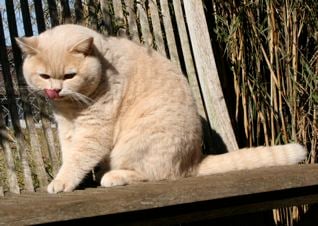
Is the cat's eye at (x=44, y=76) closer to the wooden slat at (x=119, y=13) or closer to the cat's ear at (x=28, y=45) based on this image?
the cat's ear at (x=28, y=45)

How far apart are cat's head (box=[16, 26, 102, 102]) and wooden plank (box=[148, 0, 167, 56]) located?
64 centimetres

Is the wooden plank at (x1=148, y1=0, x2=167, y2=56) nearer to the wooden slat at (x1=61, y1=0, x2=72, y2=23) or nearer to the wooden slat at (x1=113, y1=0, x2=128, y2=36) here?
the wooden slat at (x1=113, y1=0, x2=128, y2=36)

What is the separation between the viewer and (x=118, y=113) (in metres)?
2.67

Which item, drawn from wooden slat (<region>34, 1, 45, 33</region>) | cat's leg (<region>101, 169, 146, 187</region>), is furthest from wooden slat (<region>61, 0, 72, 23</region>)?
cat's leg (<region>101, 169, 146, 187</region>)

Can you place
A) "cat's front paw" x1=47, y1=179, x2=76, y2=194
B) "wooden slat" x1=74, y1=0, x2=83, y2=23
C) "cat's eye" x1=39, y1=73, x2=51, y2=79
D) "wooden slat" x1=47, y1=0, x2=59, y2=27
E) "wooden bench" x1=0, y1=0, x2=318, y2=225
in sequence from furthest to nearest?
"wooden slat" x1=74, y1=0, x2=83, y2=23 → "wooden slat" x1=47, y1=0, x2=59, y2=27 → "cat's eye" x1=39, y1=73, x2=51, y2=79 → "cat's front paw" x1=47, y1=179, x2=76, y2=194 → "wooden bench" x1=0, y1=0, x2=318, y2=225

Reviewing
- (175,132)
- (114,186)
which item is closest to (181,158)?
(175,132)

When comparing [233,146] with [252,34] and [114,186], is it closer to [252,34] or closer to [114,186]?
[252,34]

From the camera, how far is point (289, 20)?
10.8ft

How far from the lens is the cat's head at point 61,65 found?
249 cm

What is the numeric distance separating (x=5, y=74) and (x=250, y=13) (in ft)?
4.41

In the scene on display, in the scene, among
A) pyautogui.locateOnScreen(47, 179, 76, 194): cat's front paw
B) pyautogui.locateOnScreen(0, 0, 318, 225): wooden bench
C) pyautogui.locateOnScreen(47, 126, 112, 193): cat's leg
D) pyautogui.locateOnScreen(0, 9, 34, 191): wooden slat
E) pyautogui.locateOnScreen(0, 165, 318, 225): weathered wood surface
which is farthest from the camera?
pyautogui.locateOnScreen(0, 9, 34, 191): wooden slat

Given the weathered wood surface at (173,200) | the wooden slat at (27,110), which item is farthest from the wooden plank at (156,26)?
the weathered wood surface at (173,200)

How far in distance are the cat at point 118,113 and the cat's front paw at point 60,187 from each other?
0.02 metres

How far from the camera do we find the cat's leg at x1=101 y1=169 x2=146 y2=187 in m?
2.45
